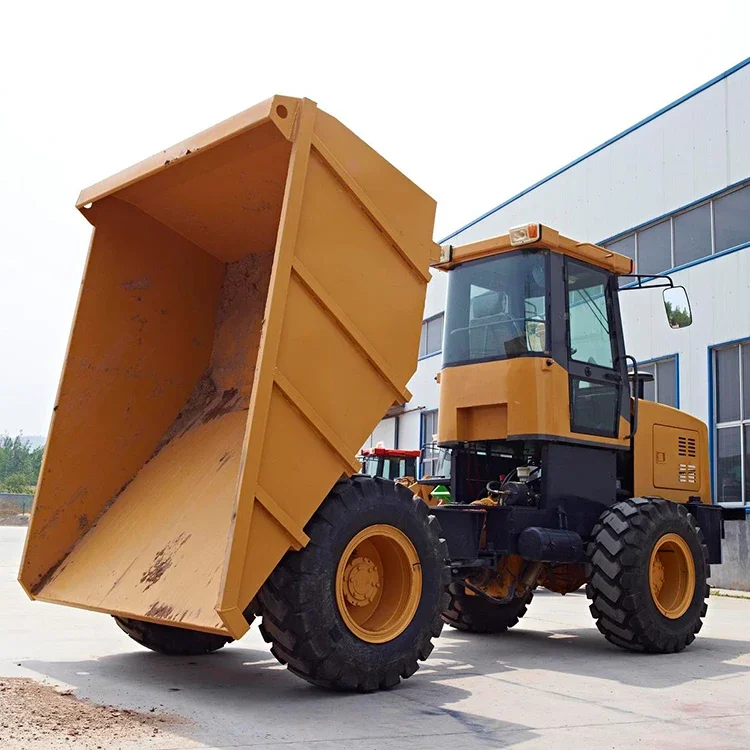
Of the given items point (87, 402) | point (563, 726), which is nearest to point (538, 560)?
point (563, 726)

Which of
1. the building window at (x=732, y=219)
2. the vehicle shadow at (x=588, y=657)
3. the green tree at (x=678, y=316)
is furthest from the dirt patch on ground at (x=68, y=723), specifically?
the building window at (x=732, y=219)

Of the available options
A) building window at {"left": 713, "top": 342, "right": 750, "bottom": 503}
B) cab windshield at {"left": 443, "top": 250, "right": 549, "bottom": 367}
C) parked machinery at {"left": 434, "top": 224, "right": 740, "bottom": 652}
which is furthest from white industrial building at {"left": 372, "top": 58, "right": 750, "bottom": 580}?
cab windshield at {"left": 443, "top": 250, "right": 549, "bottom": 367}

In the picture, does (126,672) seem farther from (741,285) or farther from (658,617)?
(741,285)

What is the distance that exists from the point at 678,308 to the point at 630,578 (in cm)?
212

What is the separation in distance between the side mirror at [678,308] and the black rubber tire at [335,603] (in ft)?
10.0

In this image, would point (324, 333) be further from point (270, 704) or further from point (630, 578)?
point (630, 578)

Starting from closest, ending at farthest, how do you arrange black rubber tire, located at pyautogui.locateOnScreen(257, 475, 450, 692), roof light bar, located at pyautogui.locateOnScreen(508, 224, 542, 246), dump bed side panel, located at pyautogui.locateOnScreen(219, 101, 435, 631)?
dump bed side panel, located at pyautogui.locateOnScreen(219, 101, 435, 631)
black rubber tire, located at pyautogui.locateOnScreen(257, 475, 450, 692)
roof light bar, located at pyautogui.locateOnScreen(508, 224, 542, 246)

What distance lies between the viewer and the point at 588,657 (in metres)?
6.91

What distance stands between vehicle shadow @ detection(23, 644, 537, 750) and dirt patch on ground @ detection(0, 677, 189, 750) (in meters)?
0.11

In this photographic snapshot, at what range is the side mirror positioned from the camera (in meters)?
7.24

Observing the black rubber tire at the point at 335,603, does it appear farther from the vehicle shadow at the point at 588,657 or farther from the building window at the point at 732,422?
the building window at the point at 732,422

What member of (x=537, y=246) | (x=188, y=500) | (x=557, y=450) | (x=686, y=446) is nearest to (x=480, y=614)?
(x=557, y=450)

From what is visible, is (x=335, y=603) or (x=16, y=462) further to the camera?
(x=16, y=462)

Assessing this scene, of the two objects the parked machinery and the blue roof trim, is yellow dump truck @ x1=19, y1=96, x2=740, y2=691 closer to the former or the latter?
the parked machinery
